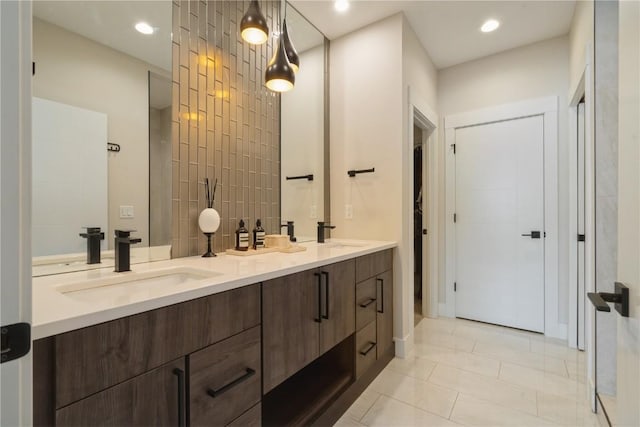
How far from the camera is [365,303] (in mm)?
2006

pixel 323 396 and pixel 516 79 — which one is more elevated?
pixel 516 79

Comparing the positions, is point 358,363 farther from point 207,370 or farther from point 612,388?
point 612,388

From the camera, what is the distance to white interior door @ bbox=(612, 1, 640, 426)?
72cm

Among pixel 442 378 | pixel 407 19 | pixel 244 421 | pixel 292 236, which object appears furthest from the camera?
pixel 407 19

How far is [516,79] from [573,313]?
228 cm

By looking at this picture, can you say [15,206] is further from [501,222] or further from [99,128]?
[501,222]

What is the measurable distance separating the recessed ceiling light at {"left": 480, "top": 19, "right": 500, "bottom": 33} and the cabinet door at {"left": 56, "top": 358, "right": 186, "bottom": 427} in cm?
330

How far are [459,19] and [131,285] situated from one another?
3.07 metres

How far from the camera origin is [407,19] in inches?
101

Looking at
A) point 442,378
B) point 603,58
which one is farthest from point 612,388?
point 603,58

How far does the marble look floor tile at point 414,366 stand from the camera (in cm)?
220

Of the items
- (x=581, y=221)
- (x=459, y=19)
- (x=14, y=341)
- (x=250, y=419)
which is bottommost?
(x=250, y=419)

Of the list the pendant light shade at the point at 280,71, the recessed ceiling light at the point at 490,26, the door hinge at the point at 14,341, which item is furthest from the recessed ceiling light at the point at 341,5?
the door hinge at the point at 14,341

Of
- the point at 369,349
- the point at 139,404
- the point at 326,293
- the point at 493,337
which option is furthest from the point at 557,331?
the point at 139,404
